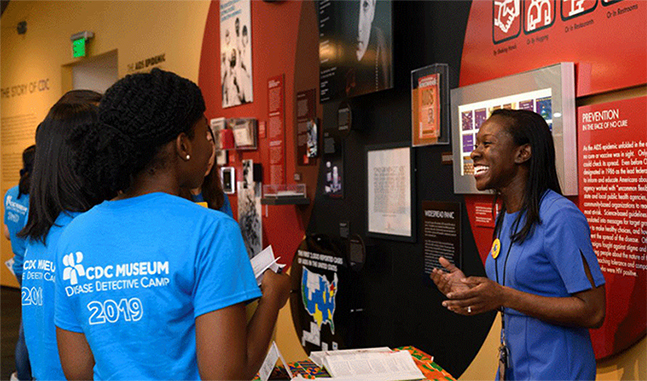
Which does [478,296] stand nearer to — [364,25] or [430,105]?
[430,105]

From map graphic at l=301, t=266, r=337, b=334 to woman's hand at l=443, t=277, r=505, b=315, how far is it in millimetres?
2303

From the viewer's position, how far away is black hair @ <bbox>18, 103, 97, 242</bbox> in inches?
81.1

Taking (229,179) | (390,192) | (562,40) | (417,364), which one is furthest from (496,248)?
(229,179)

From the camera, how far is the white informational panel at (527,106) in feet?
8.15

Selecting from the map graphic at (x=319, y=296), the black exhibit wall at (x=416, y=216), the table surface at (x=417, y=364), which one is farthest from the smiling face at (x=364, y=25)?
the table surface at (x=417, y=364)

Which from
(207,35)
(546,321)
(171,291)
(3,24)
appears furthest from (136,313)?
(3,24)

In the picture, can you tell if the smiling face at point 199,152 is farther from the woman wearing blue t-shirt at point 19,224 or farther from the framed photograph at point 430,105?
the woman wearing blue t-shirt at point 19,224

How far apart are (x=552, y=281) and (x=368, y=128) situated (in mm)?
2141

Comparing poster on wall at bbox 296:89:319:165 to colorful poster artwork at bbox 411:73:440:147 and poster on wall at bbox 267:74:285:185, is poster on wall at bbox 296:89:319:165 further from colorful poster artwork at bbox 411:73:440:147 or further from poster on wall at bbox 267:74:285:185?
colorful poster artwork at bbox 411:73:440:147

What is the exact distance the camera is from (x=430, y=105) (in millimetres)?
3273

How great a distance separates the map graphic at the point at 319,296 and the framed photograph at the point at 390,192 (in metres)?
0.52

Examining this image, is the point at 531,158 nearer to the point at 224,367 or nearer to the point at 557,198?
the point at 557,198

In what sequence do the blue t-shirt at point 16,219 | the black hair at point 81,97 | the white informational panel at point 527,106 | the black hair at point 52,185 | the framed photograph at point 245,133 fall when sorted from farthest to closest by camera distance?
the framed photograph at point 245,133
the blue t-shirt at point 16,219
the white informational panel at point 527,106
the black hair at point 81,97
the black hair at point 52,185

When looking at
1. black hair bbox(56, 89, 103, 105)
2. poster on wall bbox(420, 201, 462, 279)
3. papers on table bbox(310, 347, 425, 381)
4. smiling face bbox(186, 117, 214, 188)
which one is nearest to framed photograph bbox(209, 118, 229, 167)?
poster on wall bbox(420, 201, 462, 279)
